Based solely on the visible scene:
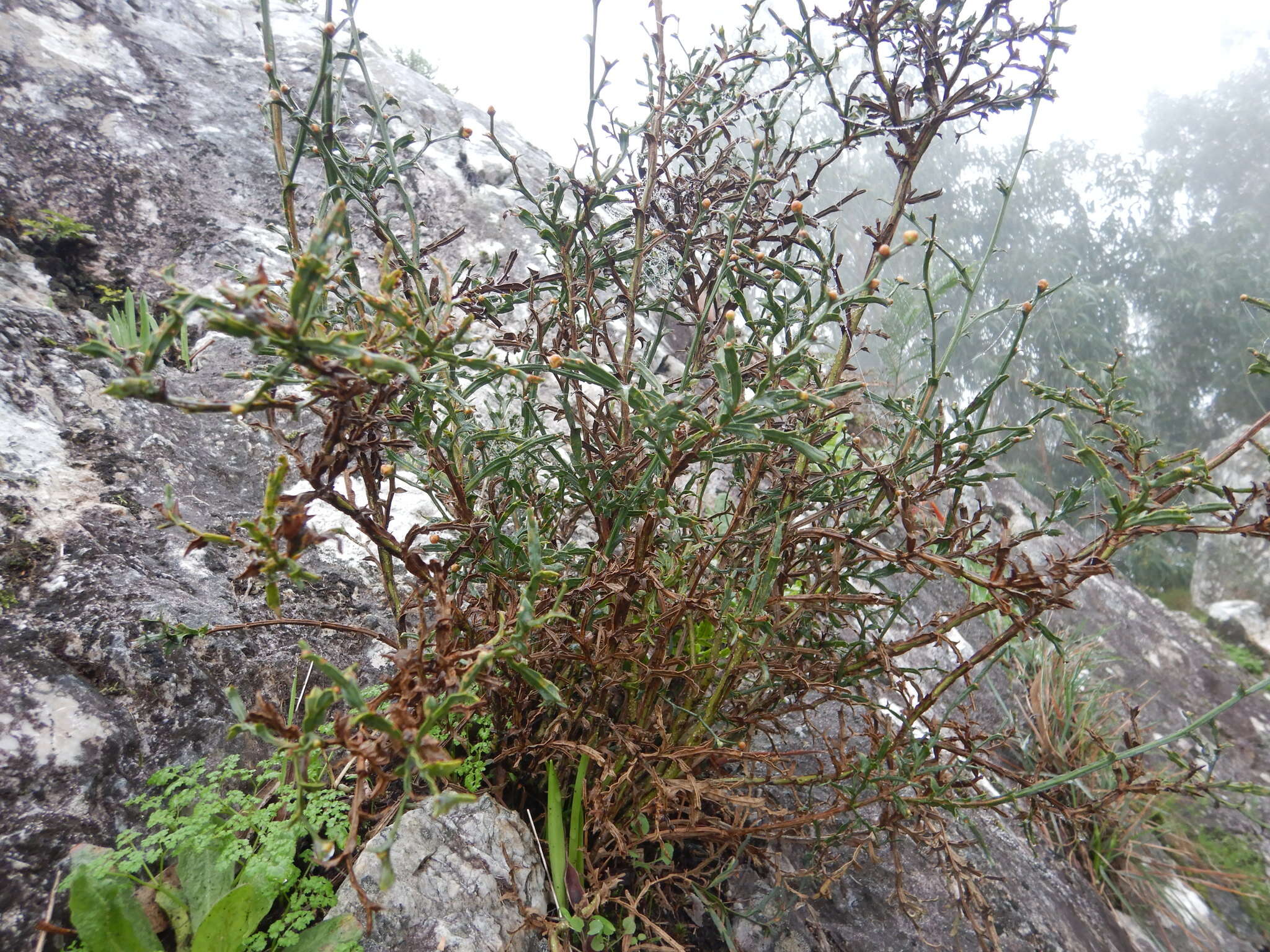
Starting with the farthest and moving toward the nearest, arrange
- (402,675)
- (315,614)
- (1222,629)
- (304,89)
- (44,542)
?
(1222,629)
(304,89)
(315,614)
(44,542)
(402,675)

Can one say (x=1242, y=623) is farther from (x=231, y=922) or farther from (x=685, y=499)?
(x=231, y=922)

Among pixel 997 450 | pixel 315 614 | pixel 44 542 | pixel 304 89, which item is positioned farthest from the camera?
pixel 304 89

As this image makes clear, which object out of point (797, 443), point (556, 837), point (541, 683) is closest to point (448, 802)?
point (541, 683)

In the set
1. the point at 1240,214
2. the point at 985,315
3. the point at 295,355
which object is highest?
the point at 1240,214

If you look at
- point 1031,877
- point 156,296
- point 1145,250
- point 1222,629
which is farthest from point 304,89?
point 1145,250

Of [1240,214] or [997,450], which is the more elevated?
[1240,214]

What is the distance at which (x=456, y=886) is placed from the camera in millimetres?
965

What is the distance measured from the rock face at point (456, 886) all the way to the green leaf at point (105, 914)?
24cm

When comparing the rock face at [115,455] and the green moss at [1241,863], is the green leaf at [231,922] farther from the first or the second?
the green moss at [1241,863]

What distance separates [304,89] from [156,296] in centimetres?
133

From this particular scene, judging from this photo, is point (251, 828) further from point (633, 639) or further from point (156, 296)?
point (156, 296)

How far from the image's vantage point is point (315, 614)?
1353 mm

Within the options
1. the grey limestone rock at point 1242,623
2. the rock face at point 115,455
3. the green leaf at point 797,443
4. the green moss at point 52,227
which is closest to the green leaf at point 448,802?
the green leaf at point 797,443

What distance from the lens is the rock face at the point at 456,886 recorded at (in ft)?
3.02
